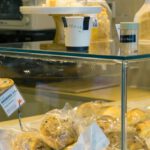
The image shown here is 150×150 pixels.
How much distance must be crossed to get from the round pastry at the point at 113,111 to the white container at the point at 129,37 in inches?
8.0

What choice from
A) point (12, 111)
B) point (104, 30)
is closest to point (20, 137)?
point (12, 111)

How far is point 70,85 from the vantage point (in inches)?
71.1

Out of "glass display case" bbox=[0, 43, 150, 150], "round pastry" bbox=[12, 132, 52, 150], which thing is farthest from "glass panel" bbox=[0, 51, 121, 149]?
"round pastry" bbox=[12, 132, 52, 150]

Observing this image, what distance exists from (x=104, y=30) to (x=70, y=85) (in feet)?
1.85

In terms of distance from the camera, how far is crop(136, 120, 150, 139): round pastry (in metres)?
0.99

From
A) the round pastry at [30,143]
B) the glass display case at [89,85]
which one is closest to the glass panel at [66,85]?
the glass display case at [89,85]

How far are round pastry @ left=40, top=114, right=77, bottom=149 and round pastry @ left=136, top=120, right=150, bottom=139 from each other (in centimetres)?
16

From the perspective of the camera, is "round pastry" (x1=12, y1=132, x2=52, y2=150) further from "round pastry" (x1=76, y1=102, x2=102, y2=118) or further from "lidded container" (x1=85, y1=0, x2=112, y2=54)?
"lidded container" (x1=85, y1=0, x2=112, y2=54)

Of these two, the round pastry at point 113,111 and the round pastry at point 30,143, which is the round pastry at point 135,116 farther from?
the round pastry at point 30,143

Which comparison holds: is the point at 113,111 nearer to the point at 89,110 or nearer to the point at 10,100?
the point at 89,110

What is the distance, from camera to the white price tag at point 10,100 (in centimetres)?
117

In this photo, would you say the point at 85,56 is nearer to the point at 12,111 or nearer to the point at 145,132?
the point at 145,132

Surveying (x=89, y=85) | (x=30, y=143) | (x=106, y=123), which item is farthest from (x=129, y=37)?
(x=89, y=85)

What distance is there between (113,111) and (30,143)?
8.9 inches
